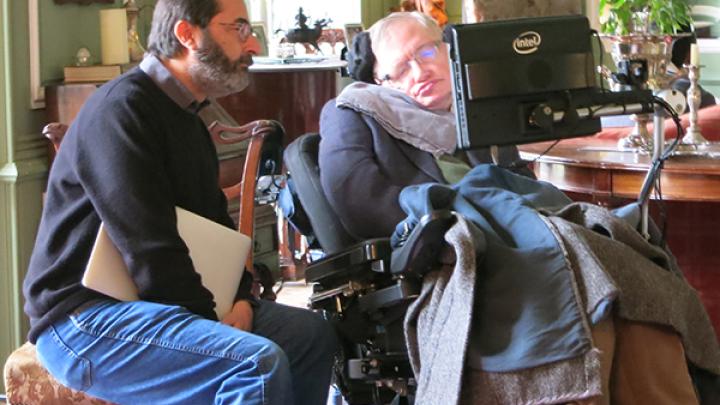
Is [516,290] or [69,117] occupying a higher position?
[69,117]

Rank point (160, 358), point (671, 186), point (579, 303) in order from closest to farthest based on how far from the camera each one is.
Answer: point (579, 303) → point (160, 358) → point (671, 186)

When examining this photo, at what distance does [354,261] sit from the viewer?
2443 millimetres


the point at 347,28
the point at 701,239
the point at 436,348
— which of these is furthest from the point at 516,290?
the point at 347,28

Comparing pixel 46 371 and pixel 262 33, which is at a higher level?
pixel 262 33

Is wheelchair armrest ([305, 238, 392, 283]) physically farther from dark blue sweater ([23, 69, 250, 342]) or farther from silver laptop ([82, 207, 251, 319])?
dark blue sweater ([23, 69, 250, 342])

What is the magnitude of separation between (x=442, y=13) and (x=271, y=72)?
2295 millimetres

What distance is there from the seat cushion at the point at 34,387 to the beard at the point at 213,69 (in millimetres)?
715

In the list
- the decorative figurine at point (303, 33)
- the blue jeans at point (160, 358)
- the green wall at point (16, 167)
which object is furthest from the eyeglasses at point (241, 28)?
the decorative figurine at point (303, 33)

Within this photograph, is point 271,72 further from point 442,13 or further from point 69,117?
point 442,13

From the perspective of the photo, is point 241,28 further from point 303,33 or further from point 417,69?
point 303,33

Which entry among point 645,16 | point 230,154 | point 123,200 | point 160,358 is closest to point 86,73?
point 230,154

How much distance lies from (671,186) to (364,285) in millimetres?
954

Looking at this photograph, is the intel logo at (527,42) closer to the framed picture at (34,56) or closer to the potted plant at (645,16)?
the potted plant at (645,16)

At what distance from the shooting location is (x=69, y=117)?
3.37 metres
